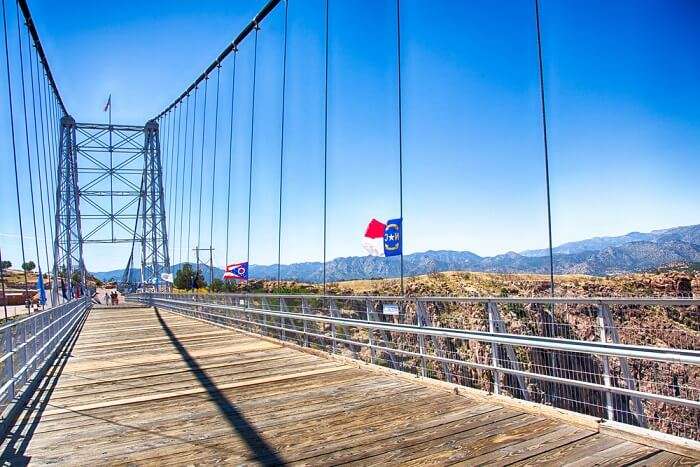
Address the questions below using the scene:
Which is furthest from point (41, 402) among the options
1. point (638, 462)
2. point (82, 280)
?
point (82, 280)

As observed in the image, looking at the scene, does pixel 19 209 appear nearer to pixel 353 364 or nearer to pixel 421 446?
pixel 353 364

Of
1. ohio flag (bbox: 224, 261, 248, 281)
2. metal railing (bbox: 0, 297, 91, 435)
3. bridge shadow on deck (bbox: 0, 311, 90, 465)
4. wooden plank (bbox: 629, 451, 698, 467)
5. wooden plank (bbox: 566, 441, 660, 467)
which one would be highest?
ohio flag (bbox: 224, 261, 248, 281)

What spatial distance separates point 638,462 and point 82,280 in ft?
152

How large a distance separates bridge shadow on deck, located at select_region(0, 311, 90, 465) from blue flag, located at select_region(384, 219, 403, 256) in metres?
7.76

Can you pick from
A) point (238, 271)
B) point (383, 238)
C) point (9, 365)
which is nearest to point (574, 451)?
point (9, 365)

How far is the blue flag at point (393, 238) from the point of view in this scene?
14156 mm

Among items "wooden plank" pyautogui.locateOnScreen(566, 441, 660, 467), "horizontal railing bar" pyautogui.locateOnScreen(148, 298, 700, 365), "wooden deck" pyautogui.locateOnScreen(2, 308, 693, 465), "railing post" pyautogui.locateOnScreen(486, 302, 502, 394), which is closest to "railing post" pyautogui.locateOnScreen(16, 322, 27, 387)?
"wooden deck" pyautogui.locateOnScreen(2, 308, 693, 465)

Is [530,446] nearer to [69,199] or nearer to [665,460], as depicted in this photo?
[665,460]

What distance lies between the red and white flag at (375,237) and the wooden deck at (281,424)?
248 inches

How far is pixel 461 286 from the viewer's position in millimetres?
39438

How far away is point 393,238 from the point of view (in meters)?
14.6

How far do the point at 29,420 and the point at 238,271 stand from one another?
21199 millimetres

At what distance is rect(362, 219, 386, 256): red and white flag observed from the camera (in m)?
15.2

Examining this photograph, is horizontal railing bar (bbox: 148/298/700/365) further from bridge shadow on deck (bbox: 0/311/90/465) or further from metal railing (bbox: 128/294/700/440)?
bridge shadow on deck (bbox: 0/311/90/465)
